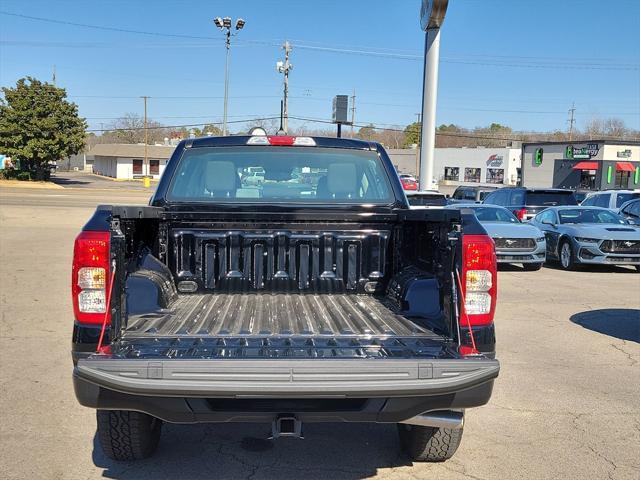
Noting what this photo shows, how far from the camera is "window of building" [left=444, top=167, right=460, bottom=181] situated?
292 feet

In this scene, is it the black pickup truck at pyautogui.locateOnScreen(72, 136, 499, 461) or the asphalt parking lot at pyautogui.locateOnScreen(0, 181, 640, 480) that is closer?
the black pickup truck at pyautogui.locateOnScreen(72, 136, 499, 461)

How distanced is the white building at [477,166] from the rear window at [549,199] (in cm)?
5893

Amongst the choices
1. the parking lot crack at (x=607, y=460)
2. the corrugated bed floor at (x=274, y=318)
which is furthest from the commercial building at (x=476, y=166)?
the corrugated bed floor at (x=274, y=318)

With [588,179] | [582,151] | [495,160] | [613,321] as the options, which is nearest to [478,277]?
[613,321]

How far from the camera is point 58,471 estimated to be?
151 inches

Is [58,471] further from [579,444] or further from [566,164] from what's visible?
[566,164]

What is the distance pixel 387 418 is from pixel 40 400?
10.3ft

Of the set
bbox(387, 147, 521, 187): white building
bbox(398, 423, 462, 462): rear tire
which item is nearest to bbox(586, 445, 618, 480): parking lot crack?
bbox(398, 423, 462, 462): rear tire

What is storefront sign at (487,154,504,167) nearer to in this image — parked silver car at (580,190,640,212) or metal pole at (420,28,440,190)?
parked silver car at (580,190,640,212)

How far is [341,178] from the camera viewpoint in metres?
5.07

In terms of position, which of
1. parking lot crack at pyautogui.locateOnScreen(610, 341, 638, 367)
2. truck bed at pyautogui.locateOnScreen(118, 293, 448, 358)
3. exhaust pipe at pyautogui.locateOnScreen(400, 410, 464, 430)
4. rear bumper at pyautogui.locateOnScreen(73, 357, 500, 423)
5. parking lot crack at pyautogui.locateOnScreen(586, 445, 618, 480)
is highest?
truck bed at pyautogui.locateOnScreen(118, 293, 448, 358)

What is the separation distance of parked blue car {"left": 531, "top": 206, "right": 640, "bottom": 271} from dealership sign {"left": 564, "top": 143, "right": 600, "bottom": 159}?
40145 mm

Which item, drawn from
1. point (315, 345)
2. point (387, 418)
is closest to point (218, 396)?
point (315, 345)

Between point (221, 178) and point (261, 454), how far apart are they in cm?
206
